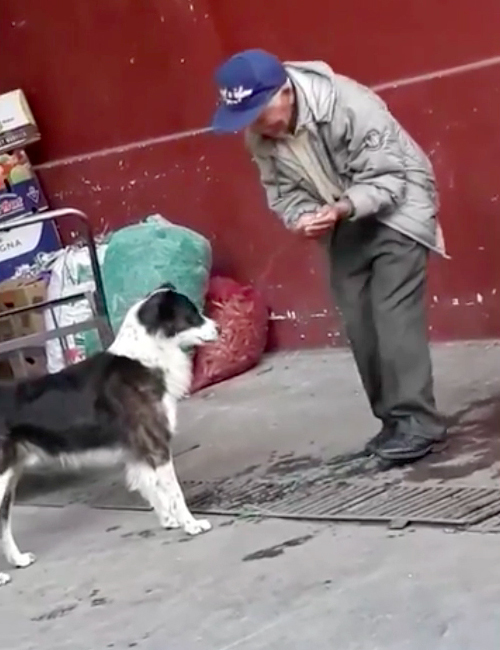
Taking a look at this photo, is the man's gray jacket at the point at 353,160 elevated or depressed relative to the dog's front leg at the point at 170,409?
elevated

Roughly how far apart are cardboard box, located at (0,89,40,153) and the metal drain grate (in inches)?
156

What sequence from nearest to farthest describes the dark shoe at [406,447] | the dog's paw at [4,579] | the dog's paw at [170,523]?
the dog's paw at [4,579] → the dog's paw at [170,523] → the dark shoe at [406,447]

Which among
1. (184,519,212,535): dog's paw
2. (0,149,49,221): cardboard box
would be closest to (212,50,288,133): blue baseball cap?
(184,519,212,535): dog's paw

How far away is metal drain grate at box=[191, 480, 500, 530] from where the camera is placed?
4.80 metres

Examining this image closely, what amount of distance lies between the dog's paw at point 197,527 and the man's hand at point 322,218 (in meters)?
1.13

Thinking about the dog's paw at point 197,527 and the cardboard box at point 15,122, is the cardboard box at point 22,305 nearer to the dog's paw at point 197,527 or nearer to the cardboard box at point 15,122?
the cardboard box at point 15,122

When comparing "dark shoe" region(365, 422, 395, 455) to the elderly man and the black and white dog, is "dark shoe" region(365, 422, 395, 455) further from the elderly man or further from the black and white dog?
the black and white dog

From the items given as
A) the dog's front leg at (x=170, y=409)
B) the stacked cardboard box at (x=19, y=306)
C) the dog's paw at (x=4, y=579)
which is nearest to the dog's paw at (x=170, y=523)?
the dog's front leg at (x=170, y=409)

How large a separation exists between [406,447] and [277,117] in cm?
136

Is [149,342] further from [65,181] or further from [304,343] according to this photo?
[65,181]

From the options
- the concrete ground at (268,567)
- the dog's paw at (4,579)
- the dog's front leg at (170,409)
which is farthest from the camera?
the dog's front leg at (170,409)

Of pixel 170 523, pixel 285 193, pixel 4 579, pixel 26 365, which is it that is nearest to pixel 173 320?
pixel 285 193

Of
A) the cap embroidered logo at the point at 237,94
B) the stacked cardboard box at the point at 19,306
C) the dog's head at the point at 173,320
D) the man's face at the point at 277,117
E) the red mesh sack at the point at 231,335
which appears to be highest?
the cap embroidered logo at the point at 237,94

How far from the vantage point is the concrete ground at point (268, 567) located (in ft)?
13.2
